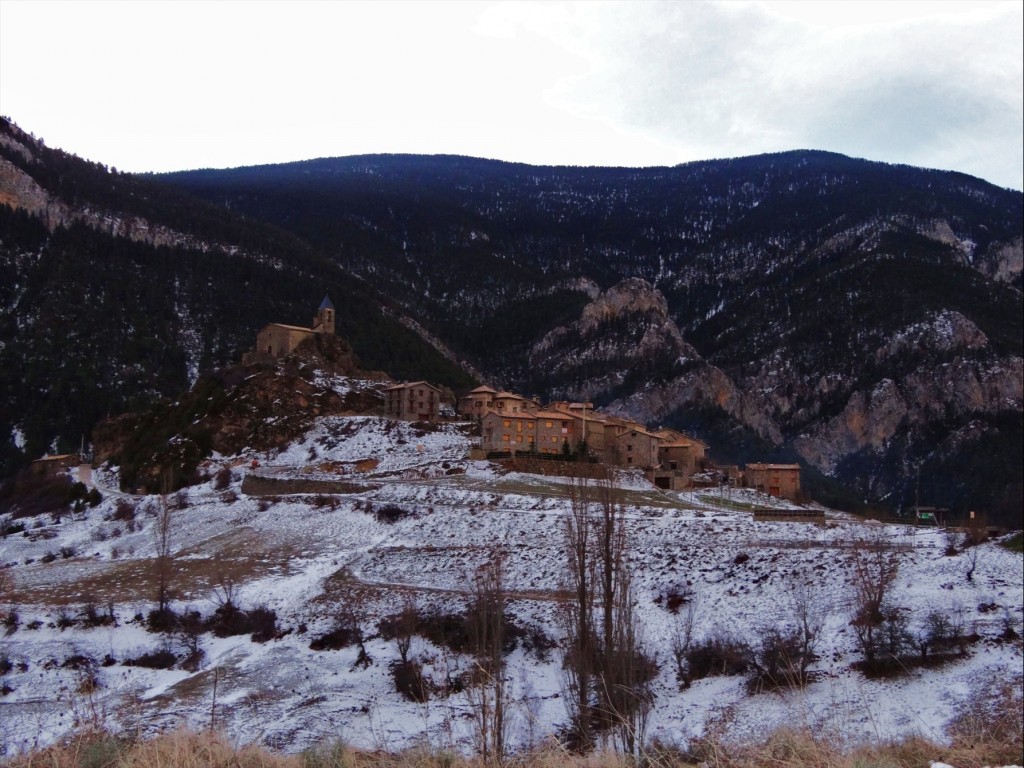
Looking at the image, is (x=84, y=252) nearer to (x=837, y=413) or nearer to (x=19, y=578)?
(x=19, y=578)

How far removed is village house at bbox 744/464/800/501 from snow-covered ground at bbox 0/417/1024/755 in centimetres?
1577

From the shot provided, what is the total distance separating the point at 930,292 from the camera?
159625 mm

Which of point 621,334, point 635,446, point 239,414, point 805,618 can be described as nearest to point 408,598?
point 805,618

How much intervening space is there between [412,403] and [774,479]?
30172 mm

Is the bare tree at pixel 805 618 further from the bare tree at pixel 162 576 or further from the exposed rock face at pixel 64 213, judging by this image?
the exposed rock face at pixel 64 213

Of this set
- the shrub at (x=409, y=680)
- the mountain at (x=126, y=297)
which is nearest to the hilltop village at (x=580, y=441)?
the mountain at (x=126, y=297)

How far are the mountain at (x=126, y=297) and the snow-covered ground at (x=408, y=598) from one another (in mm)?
42181

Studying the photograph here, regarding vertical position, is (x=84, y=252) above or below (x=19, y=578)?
above

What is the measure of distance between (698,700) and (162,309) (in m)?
121

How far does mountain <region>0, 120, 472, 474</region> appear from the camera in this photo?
99163mm

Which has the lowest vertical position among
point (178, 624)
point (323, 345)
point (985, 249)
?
point (178, 624)

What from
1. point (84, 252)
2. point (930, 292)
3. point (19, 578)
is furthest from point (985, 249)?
point (19, 578)

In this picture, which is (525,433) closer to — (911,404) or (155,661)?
(155,661)

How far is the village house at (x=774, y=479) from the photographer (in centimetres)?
7012
